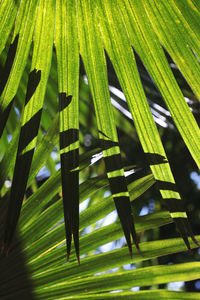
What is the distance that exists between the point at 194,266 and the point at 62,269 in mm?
300

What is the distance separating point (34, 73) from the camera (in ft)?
1.59

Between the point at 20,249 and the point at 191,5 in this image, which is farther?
the point at 20,249

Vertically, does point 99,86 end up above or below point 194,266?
above

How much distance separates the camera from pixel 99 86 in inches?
19.3

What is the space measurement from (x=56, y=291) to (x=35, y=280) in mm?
56

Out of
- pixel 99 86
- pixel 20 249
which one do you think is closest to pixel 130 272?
pixel 20 249

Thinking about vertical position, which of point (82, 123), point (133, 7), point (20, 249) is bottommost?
point (20, 249)

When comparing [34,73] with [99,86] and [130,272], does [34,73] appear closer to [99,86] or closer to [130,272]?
[99,86]

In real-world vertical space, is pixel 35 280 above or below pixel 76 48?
below

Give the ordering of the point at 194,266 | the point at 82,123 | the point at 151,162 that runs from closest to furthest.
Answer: the point at 151,162 < the point at 194,266 < the point at 82,123

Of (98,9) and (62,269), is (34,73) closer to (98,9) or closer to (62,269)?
(98,9)


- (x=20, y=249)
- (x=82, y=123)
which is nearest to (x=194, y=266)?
(x=20, y=249)

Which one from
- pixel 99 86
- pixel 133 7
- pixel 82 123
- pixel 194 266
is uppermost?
pixel 82 123

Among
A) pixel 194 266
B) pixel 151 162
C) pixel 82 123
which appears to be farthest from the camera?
pixel 82 123
